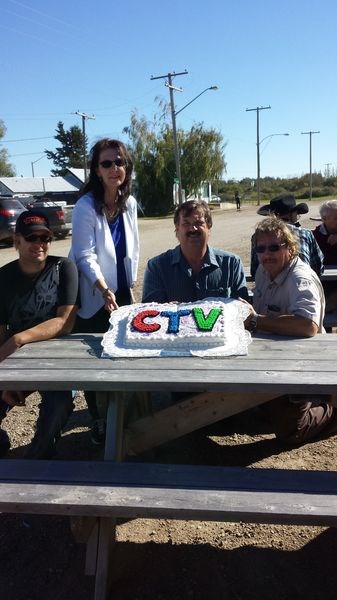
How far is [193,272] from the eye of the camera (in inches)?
125

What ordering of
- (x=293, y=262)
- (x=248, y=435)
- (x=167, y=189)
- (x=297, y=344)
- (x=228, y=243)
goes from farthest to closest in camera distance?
(x=167, y=189) → (x=228, y=243) → (x=248, y=435) → (x=293, y=262) → (x=297, y=344)

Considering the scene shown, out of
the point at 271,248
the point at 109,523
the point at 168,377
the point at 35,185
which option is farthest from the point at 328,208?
the point at 35,185

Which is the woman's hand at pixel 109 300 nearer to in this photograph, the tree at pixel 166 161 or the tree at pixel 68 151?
the tree at pixel 166 161

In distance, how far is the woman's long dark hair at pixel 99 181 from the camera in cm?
321

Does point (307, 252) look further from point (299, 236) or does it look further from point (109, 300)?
point (109, 300)

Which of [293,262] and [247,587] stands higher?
[293,262]

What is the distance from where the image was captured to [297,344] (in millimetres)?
2688

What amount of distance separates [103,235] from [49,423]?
1139 mm

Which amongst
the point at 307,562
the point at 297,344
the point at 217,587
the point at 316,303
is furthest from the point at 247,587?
the point at 316,303

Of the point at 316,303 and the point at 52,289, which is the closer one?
the point at 316,303

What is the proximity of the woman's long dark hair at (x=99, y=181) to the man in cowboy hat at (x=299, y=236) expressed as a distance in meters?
1.10

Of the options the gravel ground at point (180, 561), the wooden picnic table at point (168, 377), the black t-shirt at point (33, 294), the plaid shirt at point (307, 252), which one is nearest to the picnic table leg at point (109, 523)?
the wooden picnic table at point (168, 377)

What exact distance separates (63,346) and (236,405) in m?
0.92

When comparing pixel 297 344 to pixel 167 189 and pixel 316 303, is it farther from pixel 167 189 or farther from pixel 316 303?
pixel 167 189
